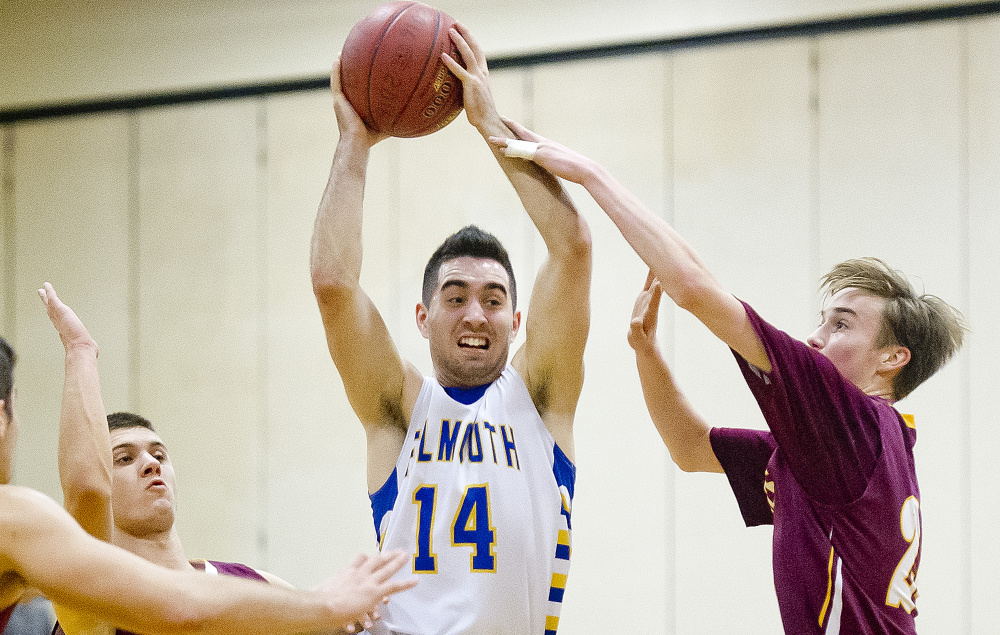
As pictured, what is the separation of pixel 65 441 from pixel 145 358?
182 inches

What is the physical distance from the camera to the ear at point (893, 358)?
3082 mm

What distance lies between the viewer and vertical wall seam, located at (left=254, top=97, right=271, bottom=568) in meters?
6.67

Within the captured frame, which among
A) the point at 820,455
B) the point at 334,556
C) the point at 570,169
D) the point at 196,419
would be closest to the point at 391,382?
the point at 570,169

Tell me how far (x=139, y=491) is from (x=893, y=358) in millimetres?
2418

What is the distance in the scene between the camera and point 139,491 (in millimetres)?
3215

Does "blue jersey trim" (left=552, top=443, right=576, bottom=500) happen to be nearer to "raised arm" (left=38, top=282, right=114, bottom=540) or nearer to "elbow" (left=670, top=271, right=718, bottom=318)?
"elbow" (left=670, top=271, right=718, bottom=318)

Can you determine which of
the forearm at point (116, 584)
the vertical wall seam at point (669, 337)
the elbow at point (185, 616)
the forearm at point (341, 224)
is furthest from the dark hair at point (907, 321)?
the vertical wall seam at point (669, 337)

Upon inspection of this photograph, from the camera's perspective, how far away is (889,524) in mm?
2791

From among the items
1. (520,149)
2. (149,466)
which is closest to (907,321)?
(520,149)

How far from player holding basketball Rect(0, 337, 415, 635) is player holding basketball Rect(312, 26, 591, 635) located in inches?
24.2

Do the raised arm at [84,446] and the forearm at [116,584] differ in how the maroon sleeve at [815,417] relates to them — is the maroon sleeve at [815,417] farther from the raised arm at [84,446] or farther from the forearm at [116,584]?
the raised arm at [84,446]

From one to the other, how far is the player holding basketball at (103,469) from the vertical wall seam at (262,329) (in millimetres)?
3250

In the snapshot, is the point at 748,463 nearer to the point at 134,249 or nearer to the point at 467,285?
the point at 467,285

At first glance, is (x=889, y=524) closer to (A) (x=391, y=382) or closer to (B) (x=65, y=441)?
(A) (x=391, y=382)
